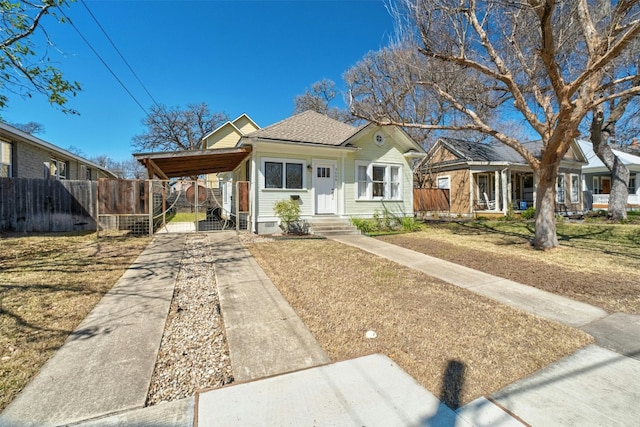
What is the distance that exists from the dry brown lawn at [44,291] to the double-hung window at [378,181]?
8.31 m

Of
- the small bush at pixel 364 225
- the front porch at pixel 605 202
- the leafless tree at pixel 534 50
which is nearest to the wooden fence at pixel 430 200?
the small bush at pixel 364 225

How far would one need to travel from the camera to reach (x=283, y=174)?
10.9 meters

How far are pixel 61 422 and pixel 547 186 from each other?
10050 millimetres

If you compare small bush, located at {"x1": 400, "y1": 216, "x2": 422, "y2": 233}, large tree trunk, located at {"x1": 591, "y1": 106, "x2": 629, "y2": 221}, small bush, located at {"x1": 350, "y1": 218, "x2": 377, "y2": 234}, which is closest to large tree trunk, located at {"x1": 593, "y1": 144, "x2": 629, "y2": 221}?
large tree trunk, located at {"x1": 591, "y1": 106, "x2": 629, "y2": 221}

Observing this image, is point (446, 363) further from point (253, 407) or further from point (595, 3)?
point (595, 3)

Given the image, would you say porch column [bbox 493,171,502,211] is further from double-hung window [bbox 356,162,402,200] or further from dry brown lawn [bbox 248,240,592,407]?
dry brown lawn [bbox 248,240,592,407]

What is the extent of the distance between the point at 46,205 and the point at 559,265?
1572 centimetres

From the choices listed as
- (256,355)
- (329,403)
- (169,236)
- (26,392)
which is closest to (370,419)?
(329,403)

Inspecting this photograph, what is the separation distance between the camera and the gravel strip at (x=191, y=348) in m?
2.32

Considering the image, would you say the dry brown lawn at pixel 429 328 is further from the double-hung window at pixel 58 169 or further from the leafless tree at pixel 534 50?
the double-hung window at pixel 58 169

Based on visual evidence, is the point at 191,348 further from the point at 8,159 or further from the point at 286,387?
the point at 8,159

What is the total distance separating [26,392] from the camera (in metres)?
2.16

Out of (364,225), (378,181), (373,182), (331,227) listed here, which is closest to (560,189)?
(378,181)

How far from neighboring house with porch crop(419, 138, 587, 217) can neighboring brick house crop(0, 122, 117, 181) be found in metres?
19.3
